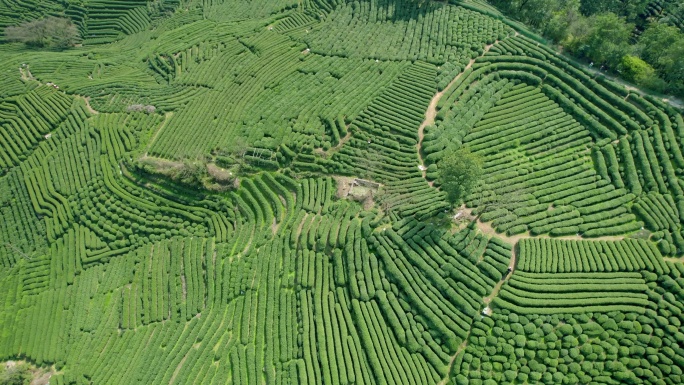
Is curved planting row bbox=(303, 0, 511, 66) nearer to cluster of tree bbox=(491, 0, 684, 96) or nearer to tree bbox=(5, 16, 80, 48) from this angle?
cluster of tree bbox=(491, 0, 684, 96)

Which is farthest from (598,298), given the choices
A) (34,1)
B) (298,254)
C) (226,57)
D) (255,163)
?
(34,1)

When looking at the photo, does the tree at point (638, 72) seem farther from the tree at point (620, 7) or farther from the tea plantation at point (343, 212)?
the tree at point (620, 7)

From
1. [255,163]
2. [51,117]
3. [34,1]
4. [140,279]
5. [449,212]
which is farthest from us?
[34,1]

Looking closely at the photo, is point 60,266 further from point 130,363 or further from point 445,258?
point 445,258

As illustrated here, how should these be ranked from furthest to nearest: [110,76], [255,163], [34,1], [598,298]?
[34,1] → [110,76] → [255,163] → [598,298]

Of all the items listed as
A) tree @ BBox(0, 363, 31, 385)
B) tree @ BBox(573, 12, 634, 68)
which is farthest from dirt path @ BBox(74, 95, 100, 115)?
tree @ BBox(573, 12, 634, 68)

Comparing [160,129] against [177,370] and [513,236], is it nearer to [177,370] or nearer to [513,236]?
[177,370]
